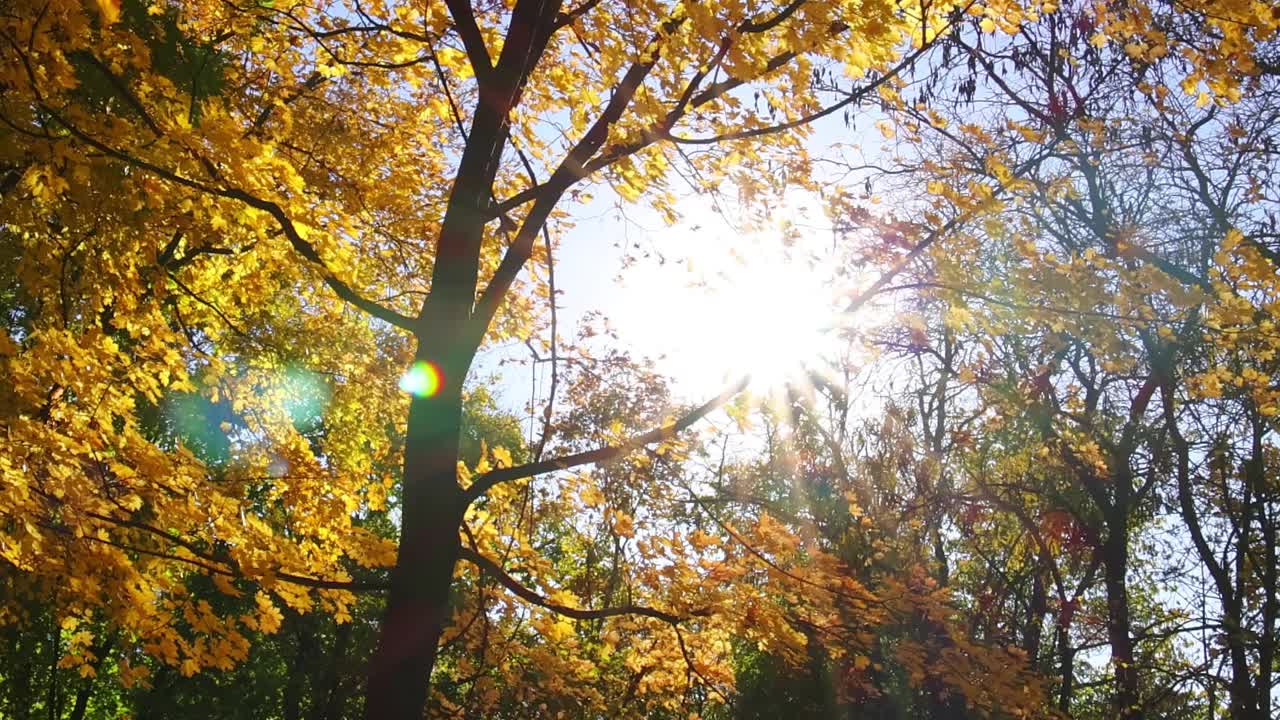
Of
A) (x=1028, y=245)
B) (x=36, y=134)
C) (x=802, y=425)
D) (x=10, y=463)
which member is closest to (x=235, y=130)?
(x=36, y=134)

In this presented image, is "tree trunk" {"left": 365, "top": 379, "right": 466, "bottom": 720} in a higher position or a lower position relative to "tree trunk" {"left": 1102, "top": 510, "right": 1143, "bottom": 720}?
lower

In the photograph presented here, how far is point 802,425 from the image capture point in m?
13.4

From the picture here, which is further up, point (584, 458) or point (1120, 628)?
point (1120, 628)

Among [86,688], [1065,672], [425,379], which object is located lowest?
[425,379]

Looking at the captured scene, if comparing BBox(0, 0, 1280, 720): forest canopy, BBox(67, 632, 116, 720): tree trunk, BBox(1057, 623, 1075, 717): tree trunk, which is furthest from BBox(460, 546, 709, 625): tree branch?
BBox(67, 632, 116, 720): tree trunk

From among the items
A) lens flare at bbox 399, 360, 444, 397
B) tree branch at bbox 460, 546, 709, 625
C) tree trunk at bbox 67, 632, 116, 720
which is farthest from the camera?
tree trunk at bbox 67, 632, 116, 720

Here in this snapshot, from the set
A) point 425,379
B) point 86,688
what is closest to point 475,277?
point 425,379

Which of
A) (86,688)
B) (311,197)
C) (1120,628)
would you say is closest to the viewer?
(311,197)

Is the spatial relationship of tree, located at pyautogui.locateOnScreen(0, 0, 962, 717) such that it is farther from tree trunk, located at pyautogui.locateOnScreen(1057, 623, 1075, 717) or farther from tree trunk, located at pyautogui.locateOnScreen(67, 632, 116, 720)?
tree trunk, located at pyautogui.locateOnScreen(67, 632, 116, 720)

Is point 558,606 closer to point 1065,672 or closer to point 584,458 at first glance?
point 584,458

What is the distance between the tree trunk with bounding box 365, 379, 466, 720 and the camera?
4.04m

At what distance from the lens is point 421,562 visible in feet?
13.9

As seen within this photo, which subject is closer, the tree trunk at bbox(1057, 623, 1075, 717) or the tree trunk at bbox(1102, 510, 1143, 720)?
the tree trunk at bbox(1102, 510, 1143, 720)

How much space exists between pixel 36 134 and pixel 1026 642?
47.8ft
